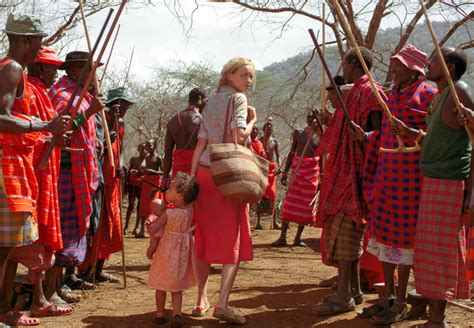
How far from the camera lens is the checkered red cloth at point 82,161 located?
5590 millimetres

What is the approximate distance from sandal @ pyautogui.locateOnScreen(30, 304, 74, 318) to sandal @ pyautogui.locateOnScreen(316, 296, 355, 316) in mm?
2065

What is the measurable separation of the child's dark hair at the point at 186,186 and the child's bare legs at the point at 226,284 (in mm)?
619

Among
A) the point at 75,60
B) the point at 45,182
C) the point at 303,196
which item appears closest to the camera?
the point at 45,182

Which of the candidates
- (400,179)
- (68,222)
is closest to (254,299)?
(68,222)

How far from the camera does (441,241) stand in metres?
4.47

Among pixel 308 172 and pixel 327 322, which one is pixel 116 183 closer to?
pixel 327 322

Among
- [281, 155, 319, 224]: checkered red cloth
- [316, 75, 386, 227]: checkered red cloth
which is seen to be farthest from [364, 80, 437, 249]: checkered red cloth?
[281, 155, 319, 224]: checkered red cloth

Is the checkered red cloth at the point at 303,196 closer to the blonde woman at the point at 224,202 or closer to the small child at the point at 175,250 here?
the blonde woman at the point at 224,202

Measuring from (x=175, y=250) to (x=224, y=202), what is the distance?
531 mm

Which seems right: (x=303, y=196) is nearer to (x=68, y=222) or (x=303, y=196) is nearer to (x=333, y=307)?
(x=333, y=307)

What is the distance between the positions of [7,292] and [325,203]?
8.58 feet

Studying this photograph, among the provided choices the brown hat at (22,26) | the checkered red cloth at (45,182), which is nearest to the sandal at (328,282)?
the checkered red cloth at (45,182)

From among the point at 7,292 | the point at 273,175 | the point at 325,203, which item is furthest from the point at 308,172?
the point at 7,292

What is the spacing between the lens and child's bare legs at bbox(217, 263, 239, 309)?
5.06 m
